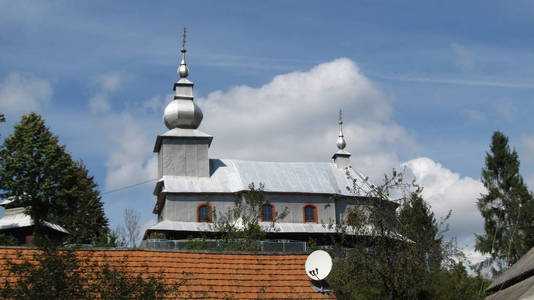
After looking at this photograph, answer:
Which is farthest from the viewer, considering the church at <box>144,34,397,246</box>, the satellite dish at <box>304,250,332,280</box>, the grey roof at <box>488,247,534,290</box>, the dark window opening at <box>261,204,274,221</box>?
the dark window opening at <box>261,204,274,221</box>

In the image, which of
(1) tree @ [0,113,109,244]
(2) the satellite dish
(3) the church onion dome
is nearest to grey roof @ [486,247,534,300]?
(2) the satellite dish

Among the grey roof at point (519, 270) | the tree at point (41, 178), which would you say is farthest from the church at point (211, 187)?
the grey roof at point (519, 270)

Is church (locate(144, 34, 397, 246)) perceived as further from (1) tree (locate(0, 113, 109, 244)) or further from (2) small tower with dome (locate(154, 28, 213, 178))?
(1) tree (locate(0, 113, 109, 244))

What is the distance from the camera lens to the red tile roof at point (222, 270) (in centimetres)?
2206

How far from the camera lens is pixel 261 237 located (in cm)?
4644

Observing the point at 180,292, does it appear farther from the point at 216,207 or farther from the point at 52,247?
the point at 216,207

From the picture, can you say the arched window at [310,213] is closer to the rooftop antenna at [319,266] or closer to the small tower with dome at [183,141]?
the small tower with dome at [183,141]

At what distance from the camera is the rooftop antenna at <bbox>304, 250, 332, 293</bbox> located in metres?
22.1

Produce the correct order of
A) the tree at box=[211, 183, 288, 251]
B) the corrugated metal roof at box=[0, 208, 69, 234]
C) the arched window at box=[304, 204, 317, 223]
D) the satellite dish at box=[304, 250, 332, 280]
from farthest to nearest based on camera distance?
the arched window at box=[304, 204, 317, 223] → the corrugated metal roof at box=[0, 208, 69, 234] → the tree at box=[211, 183, 288, 251] → the satellite dish at box=[304, 250, 332, 280]

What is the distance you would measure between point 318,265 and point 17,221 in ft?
126

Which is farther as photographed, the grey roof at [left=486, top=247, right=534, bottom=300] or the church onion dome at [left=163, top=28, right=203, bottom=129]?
the church onion dome at [left=163, top=28, right=203, bottom=129]

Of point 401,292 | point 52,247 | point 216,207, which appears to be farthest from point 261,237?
point 52,247

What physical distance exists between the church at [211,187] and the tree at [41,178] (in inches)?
242

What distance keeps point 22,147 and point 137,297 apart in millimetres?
37788
